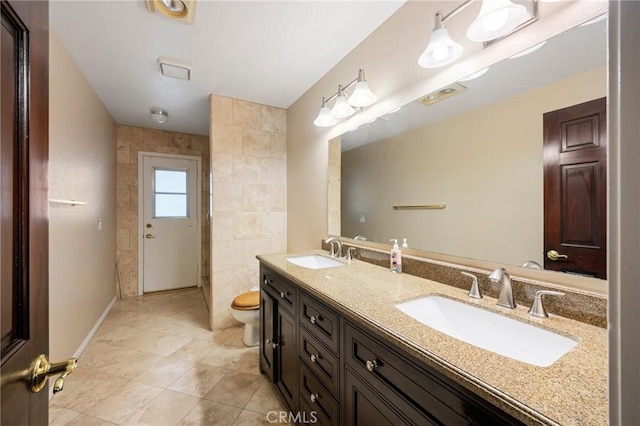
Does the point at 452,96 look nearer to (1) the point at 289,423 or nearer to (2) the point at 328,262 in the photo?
(2) the point at 328,262

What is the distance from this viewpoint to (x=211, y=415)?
5.28 ft

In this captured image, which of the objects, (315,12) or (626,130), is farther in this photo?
(315,12)

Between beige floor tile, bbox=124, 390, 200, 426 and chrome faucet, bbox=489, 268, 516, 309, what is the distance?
1.83m

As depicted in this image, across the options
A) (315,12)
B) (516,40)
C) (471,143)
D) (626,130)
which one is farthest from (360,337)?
(315,12)

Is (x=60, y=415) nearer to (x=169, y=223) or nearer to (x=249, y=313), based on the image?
(x=249, y=313)

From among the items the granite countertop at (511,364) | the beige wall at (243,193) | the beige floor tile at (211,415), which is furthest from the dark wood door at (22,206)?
the beige wall at (243,193)

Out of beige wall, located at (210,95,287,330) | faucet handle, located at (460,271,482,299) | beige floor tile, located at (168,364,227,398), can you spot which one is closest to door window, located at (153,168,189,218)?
beige wall, located at (210,95,287,330)

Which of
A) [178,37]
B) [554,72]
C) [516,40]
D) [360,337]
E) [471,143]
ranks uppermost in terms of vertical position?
[178,37]

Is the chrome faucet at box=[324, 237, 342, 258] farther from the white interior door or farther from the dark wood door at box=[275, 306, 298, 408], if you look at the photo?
the white interior door

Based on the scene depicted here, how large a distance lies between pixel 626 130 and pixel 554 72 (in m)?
0.96

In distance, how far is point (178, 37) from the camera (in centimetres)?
178

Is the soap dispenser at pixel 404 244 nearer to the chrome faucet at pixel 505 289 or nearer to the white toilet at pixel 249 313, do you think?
the chrome faucet at pixel 505 289

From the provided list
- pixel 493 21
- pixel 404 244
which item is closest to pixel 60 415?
pixel 404 244

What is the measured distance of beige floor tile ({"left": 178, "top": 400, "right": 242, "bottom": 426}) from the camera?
1.55 meters
